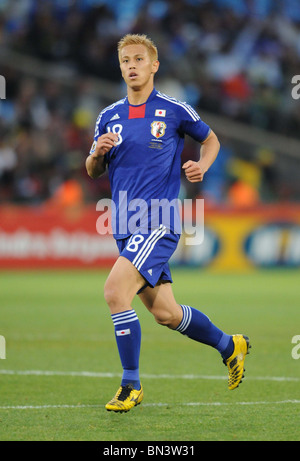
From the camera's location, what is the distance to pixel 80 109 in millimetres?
20203

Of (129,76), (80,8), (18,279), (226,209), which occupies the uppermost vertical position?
(80,8)

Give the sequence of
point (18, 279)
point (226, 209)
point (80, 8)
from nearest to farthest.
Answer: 1. point (18, 279)
2. point (226, 209)
3. point (80, 8)

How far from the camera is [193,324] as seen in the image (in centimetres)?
581

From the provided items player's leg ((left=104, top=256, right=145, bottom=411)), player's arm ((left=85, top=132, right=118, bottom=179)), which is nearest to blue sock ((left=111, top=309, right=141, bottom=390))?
player's leg ((left=104, top=256, right=145, bottom=411))

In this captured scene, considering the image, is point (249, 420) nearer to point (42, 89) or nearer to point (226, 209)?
point (226, 209)

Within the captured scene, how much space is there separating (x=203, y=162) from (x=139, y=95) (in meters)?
0.66

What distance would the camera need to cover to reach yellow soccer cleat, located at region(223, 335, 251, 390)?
19.3ft

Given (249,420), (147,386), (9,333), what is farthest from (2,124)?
(249,420)

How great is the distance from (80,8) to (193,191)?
20.6 feet

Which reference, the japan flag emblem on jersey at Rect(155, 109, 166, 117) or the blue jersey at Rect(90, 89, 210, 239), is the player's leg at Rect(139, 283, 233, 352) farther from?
the japan flag emblem on jersey at Rect(155, 109, 166, 117)

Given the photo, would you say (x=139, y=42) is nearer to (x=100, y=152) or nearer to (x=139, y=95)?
(x=139, y=95)

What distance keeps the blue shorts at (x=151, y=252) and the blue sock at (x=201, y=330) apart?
0.33 metres

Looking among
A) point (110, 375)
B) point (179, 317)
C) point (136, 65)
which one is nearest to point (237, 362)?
point (179, 317)

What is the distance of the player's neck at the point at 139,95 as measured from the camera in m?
5.85
